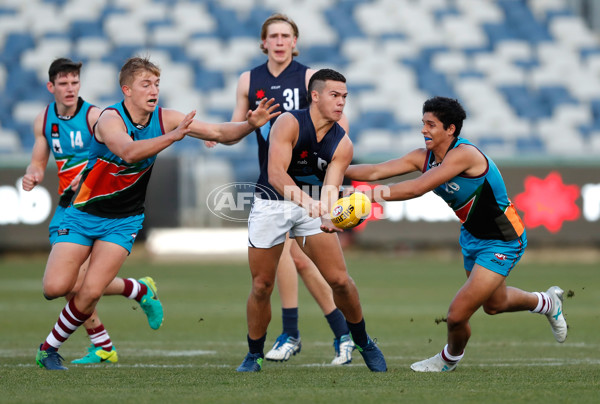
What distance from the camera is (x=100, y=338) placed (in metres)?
8.05

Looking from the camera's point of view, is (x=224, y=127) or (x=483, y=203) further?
(x=224, y=127)

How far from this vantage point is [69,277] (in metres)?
7.44

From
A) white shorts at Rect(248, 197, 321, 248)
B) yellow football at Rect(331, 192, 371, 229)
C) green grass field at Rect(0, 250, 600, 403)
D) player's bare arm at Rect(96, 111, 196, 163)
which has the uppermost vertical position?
player's bare arm at Rect(96, 111, 196, 163)

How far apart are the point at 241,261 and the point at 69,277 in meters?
13.3

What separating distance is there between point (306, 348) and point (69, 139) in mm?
3111

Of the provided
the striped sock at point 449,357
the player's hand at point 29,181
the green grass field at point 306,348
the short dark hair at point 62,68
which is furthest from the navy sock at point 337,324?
the short dark hair at point 62,68

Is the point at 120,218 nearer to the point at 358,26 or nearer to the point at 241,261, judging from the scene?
the point at 241,261

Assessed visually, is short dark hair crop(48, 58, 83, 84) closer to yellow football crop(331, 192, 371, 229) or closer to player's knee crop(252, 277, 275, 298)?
player's knee crop(252, 277, 275, 298)

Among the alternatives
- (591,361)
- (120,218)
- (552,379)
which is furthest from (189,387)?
(591,361)

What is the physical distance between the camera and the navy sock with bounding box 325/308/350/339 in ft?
26.6

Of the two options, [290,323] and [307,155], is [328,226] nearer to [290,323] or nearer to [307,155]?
[307,155]

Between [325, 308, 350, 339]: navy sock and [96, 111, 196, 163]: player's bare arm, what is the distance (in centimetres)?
225

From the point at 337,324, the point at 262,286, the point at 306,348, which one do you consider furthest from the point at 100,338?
the point at 306,348

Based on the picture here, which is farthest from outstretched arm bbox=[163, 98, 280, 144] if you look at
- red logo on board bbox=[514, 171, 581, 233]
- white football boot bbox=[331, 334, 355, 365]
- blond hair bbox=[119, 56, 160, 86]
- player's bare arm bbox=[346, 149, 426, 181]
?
red logo on board bbox=[514, 171, 581, 233]
